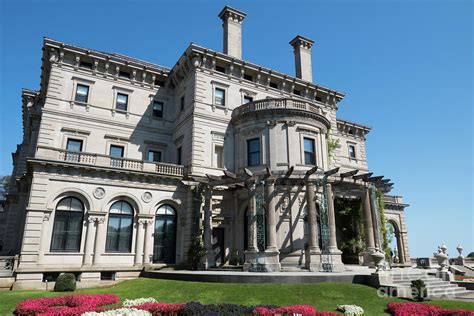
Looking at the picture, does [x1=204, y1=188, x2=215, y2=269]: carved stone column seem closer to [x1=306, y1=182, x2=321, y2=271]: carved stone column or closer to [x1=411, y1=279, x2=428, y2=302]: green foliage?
[x1=306, y1=182, x2=321, y2=271]: carved stone column

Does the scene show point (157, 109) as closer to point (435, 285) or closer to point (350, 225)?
point (350, 225)

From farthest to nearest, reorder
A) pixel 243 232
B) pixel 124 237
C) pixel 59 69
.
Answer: pixel 59 69, pixel 243 232, pixel 124 237

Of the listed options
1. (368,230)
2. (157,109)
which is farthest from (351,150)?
(157,109)

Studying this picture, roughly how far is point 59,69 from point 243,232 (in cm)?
1987

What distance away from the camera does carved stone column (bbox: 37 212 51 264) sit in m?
20.4

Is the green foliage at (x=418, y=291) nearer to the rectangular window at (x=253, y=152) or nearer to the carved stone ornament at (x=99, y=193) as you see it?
the rectangular window at (x=253, y=152)

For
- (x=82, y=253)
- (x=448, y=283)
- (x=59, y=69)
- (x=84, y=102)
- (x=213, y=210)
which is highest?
(x=59, y=69)

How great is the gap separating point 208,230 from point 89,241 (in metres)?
8.02

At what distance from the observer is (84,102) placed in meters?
27.7

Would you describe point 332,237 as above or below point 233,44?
below

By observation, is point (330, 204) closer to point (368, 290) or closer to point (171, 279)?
point (368, 290)

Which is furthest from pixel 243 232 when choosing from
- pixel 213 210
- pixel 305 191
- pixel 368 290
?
pixel 368 290

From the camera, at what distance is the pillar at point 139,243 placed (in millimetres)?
23406

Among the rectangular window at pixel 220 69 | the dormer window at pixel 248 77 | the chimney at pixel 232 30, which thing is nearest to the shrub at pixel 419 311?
the rectangular window at pixel 220 69
